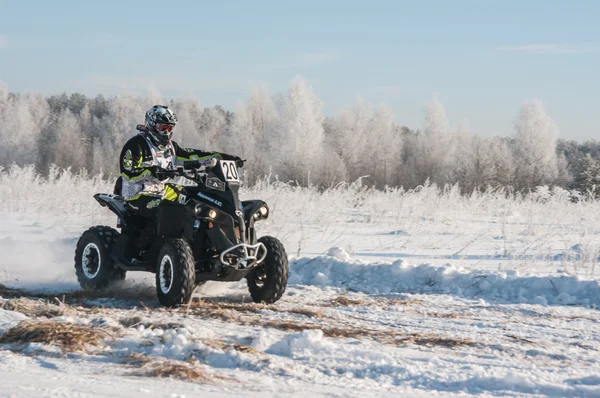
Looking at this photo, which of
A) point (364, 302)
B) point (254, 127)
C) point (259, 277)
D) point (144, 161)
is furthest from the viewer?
point (254, 127)

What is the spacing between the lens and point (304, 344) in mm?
5762

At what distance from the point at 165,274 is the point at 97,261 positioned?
161cm

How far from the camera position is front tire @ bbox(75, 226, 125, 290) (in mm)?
9273

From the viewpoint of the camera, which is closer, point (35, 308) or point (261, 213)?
point (35, 308)

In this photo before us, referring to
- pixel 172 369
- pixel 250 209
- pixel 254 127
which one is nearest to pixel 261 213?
pixel 250 209

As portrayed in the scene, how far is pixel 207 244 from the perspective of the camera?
8.46 m

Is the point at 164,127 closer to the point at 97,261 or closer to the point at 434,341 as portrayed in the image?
the point at 97,261

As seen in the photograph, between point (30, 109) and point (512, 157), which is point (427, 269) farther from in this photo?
point (30, 109)

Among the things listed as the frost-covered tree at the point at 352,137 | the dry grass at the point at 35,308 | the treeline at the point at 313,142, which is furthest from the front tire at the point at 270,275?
the frost-covered tree at the point at 352,137

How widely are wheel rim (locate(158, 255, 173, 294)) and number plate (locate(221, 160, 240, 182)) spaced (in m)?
1.10

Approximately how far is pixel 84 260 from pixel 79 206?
25.8 ft

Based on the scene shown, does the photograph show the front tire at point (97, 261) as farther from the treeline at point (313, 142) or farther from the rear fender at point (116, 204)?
the treeline at point (313, 142)

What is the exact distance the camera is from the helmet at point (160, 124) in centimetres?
931

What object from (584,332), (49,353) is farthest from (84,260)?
(584,332)
